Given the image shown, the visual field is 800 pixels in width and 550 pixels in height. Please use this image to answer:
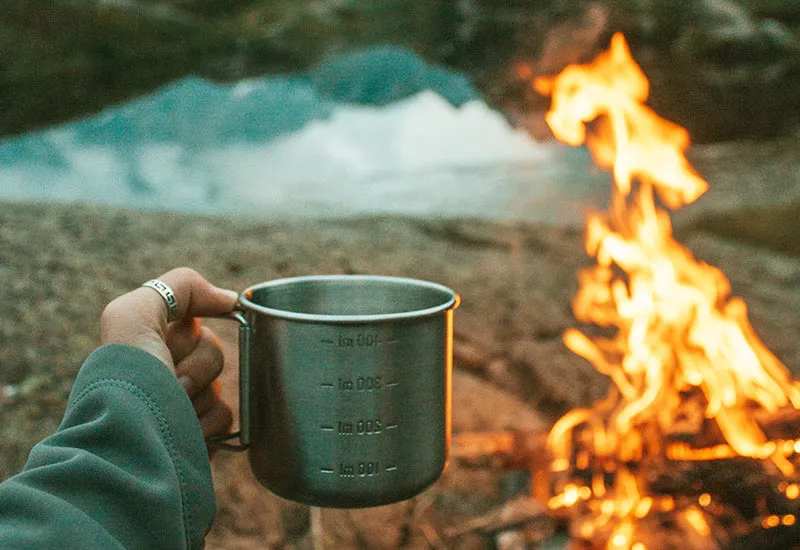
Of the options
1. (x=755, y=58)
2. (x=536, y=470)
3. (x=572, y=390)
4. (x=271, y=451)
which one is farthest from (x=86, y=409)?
(x=755, y=58)

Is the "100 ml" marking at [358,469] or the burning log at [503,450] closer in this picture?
the "100 ml" marking at [358,469]

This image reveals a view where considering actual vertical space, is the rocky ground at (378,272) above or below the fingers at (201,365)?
below

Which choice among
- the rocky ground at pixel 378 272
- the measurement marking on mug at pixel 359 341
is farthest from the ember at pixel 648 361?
the measurement marking on mug at pixel 359 341

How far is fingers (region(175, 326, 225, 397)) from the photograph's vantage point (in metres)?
0.86

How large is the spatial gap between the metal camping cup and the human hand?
77mm

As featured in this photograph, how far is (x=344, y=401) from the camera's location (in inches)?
28.1

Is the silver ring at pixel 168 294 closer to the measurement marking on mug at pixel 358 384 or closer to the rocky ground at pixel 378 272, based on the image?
the measurement marking on mug at pixel 358 384

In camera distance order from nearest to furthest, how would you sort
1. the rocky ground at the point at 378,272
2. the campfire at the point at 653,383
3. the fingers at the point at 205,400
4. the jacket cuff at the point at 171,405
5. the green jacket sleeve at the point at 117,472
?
1. the green jacket sleeve at the point at 117,472
2. the jacket cuff at the point at 171,405
3. the fingers at the point at 205,400
4. the campfire at the point at 653,383
5. the rocky ground at the point at 378,272

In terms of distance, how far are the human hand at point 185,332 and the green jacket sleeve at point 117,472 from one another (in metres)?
0.05

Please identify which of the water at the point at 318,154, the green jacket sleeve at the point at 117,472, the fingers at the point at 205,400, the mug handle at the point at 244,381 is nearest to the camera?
the green jacket sleeve at the point at 117,472

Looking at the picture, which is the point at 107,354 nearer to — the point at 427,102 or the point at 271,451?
the point at 271,451

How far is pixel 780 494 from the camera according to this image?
1.37m

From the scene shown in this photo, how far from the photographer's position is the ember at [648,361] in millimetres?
1451

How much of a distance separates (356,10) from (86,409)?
187 centimetres
